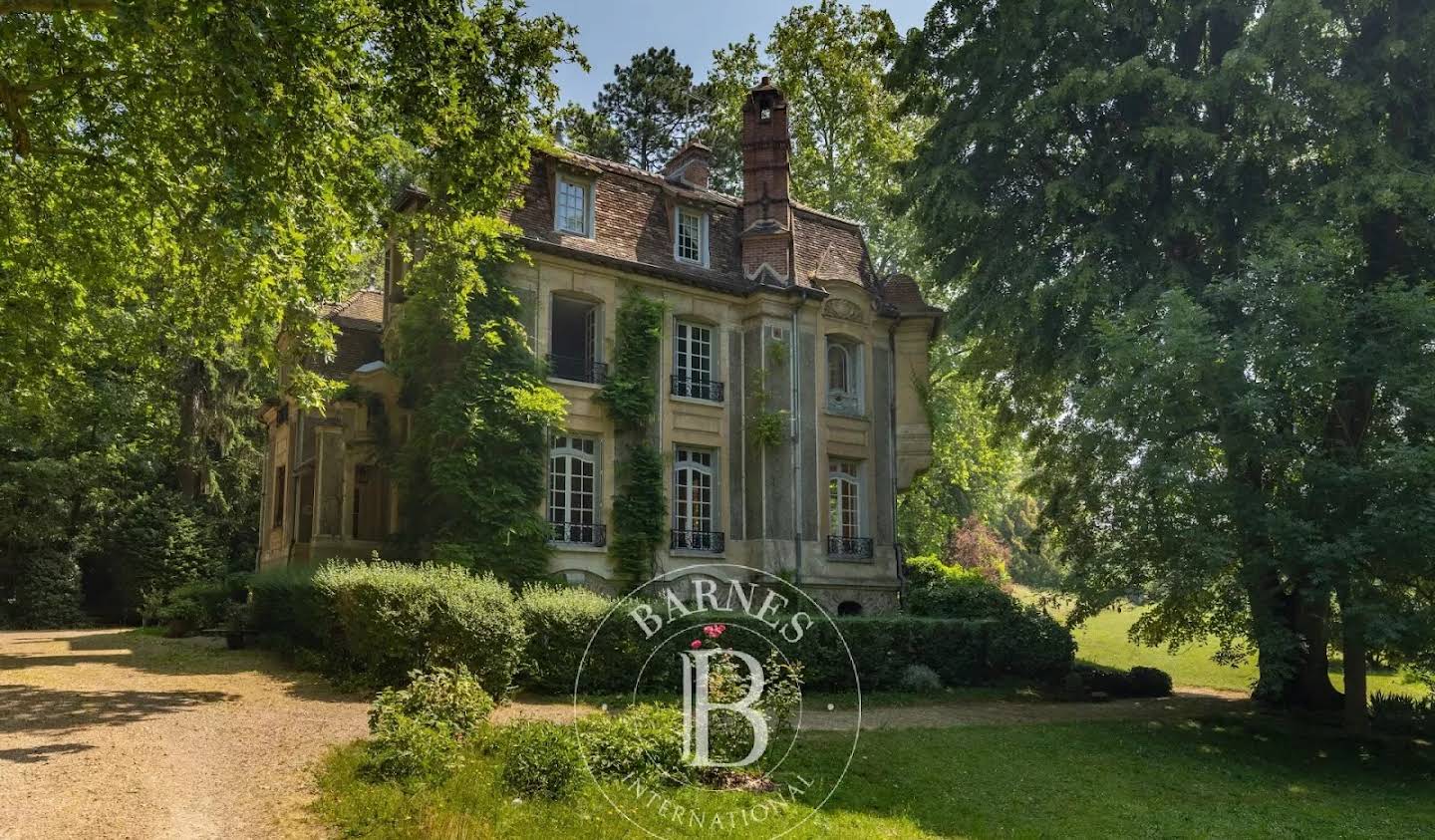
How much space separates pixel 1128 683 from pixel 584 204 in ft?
46.8

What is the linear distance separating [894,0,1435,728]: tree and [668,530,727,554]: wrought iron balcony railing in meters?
6.45

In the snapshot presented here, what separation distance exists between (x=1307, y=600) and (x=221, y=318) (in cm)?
1566

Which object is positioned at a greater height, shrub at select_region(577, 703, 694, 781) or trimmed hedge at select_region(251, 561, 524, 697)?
trimmed hedge at select_region(251, 561, 524, 697)

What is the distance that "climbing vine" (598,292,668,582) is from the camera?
19.1 metres

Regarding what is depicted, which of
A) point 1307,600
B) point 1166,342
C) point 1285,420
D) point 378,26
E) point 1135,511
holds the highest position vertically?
point 378,26

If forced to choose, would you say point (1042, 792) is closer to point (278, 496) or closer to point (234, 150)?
point (234, 150)

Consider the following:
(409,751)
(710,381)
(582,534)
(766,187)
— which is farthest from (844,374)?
(409,751)

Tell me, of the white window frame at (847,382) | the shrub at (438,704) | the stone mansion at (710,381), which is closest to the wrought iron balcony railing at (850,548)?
the stone mansion at (710,381)

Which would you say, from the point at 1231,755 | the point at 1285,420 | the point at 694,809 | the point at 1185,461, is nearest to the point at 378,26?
the point at 694,809

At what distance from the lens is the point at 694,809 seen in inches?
321

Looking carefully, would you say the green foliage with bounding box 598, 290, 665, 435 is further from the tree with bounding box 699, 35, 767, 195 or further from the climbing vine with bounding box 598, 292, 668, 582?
the tree with bounding box 699, 35, 767, 195

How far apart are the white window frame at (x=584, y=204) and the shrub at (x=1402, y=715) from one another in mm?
16181

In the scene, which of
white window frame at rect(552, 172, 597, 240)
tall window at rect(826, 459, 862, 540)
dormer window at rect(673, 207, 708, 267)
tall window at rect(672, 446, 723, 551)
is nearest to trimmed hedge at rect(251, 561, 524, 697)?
tall window at rect(672, 446, 723, 551)

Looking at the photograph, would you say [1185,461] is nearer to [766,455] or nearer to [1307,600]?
[1307,600]
